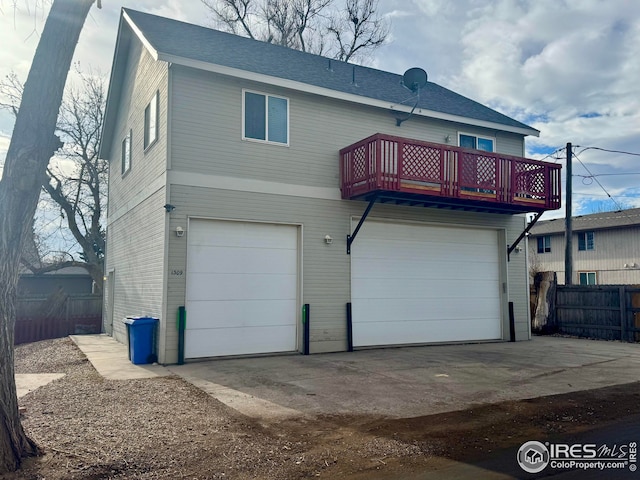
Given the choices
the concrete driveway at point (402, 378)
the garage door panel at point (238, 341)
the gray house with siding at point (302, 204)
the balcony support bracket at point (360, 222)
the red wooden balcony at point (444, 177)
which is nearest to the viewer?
the concrete driveway at point (402, 378)

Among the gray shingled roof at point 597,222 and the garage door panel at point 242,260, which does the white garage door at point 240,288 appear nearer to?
the garage door panel at point 242,260

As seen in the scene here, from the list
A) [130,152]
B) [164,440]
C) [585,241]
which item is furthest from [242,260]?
[585,241]

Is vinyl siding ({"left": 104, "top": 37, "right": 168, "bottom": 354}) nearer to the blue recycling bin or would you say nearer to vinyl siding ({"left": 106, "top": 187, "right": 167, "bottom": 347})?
vinyl siding ({"left": 106, "top": 187, "right": 167, "bottom": 347})

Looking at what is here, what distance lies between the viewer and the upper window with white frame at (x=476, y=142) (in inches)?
538

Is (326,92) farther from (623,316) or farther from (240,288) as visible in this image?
(623,316)

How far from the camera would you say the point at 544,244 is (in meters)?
32.3

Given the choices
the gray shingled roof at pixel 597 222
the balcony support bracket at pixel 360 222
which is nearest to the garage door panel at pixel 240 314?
the balcony support bracket at pixel 360 222

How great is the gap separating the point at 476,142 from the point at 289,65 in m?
5.57

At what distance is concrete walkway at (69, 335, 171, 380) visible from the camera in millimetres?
8461

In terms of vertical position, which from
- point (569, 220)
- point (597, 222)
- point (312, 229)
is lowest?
point (312, 229)

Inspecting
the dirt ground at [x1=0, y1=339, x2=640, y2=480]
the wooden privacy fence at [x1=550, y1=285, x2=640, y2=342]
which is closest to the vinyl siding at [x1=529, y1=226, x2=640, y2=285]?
the wooden privacy fence at [x1=550, y1=285, x2=640, y2=342]

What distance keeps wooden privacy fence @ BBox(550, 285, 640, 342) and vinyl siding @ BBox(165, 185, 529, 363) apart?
19.4ft

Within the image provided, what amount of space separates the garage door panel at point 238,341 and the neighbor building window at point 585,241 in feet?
82.1

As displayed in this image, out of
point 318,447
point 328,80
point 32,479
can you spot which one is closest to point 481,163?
point 328,80
